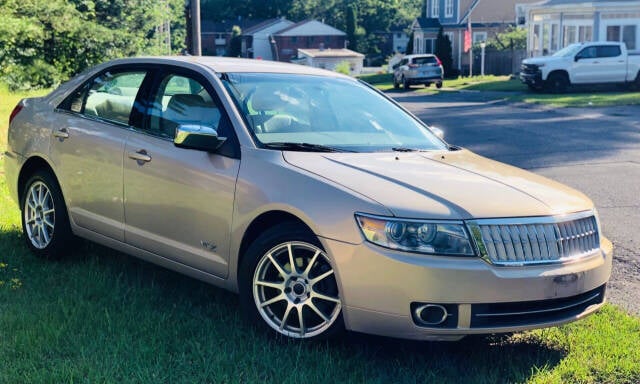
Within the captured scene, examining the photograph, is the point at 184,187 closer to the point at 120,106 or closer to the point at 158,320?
the point at 158,320

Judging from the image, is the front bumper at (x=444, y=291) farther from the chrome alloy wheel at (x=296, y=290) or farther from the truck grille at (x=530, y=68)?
the truck grille at (x=530, y=68)

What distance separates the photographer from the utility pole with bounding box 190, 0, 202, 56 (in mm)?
13953

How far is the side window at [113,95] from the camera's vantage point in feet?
18.8

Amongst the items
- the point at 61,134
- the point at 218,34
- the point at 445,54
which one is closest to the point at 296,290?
the point at 61,134

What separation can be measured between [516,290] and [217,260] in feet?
5.81

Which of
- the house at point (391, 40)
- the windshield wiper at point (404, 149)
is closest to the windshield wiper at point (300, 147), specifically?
the windshield wiper at point (404, 149)

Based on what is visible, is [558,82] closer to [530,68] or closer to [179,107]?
[530,68]

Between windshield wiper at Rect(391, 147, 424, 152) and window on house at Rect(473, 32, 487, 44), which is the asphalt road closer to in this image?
windshield wiper at Rect(391, 147, 424, 152)

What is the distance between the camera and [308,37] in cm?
10419

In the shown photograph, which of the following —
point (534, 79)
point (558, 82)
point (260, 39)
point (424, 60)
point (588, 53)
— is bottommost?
point (558, 82)

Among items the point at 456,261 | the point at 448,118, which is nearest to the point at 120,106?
the point at 456,261

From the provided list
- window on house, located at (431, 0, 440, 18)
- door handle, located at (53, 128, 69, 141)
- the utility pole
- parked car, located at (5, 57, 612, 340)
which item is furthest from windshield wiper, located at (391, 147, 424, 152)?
window on house, located at (431, 0, 440, 18)

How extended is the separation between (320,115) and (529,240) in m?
1.83

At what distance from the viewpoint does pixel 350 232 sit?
13.4ft
